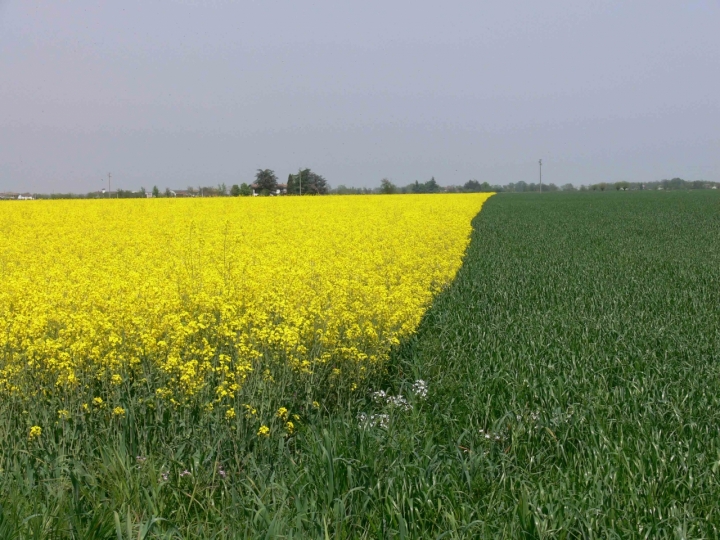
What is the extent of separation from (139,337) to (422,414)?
7.67 ft

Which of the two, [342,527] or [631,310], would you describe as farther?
[631,310]

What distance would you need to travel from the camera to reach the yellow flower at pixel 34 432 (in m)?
4.74

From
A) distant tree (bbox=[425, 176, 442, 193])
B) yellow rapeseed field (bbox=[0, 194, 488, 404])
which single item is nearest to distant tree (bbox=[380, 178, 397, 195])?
distant tree (bbox=[425, 176, 442, 193])

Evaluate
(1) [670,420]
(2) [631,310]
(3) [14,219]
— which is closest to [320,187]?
(3) [14,219]

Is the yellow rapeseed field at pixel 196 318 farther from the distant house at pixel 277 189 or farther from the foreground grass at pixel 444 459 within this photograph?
the distant house at pixel 277 189

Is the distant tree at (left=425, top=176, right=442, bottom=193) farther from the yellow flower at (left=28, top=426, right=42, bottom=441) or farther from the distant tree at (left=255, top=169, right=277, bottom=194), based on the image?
the yellow flower at (left=28, top=426, right=42, bottom=441)

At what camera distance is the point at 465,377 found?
265 inches

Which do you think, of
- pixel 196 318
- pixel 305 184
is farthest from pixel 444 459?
pixel 305 184

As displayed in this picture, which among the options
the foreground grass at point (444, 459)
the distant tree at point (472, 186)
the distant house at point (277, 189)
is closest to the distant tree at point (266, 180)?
the distant house at point (277, 189)

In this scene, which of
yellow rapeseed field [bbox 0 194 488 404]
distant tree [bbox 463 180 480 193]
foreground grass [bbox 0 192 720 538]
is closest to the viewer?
A: foreground grass [bbox 0 192 720 538]

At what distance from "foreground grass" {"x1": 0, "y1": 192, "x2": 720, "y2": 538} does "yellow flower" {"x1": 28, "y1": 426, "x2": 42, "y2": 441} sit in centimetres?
6

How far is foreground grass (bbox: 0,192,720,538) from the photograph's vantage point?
3.71 m

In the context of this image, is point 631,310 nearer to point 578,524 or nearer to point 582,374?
point 582,374

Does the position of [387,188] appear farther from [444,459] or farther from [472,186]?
[444,459]
